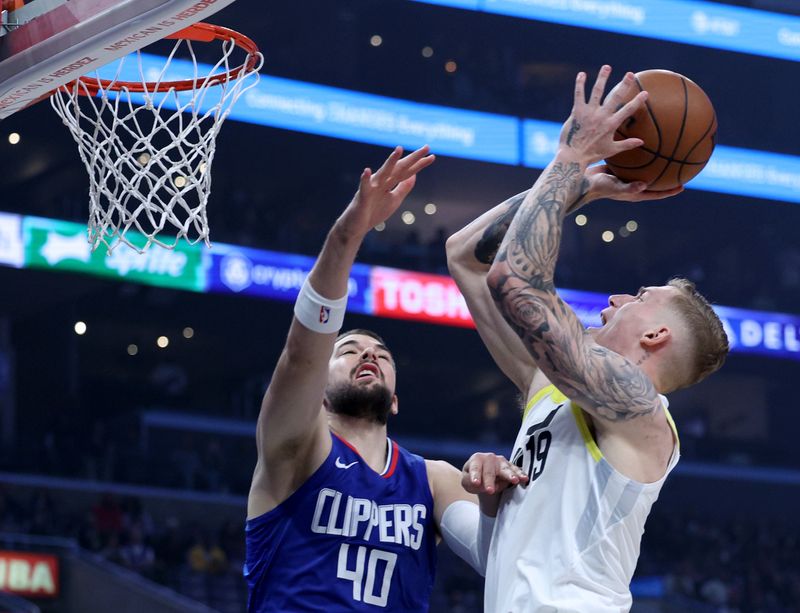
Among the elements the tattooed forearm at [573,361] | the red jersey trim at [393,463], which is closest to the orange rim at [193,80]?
the red jersey trim at [393,463]

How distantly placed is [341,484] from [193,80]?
1540 mm

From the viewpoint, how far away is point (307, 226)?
1900cm

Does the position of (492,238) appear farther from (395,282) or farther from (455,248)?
(395,282)

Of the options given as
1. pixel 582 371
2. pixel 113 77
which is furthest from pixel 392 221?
pixel 582 371

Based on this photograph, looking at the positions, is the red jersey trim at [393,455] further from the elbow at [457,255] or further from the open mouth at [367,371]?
the elbow at [457,255]

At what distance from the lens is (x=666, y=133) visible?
2943 mm

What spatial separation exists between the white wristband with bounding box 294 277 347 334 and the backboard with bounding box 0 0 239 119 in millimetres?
748

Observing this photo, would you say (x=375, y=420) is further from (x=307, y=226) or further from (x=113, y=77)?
(x=307, y=226)

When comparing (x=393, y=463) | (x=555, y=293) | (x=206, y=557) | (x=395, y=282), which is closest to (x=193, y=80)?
(x=393, y=463)

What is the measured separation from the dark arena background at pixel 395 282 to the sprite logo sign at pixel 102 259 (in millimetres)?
30

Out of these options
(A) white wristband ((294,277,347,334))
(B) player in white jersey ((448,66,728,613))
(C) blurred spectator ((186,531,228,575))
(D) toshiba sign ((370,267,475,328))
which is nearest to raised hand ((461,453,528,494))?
(B) player in white jersey ((448,66,728,613))

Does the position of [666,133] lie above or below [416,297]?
A: below

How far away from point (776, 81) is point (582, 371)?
64.8ft

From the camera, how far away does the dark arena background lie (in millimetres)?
14781
